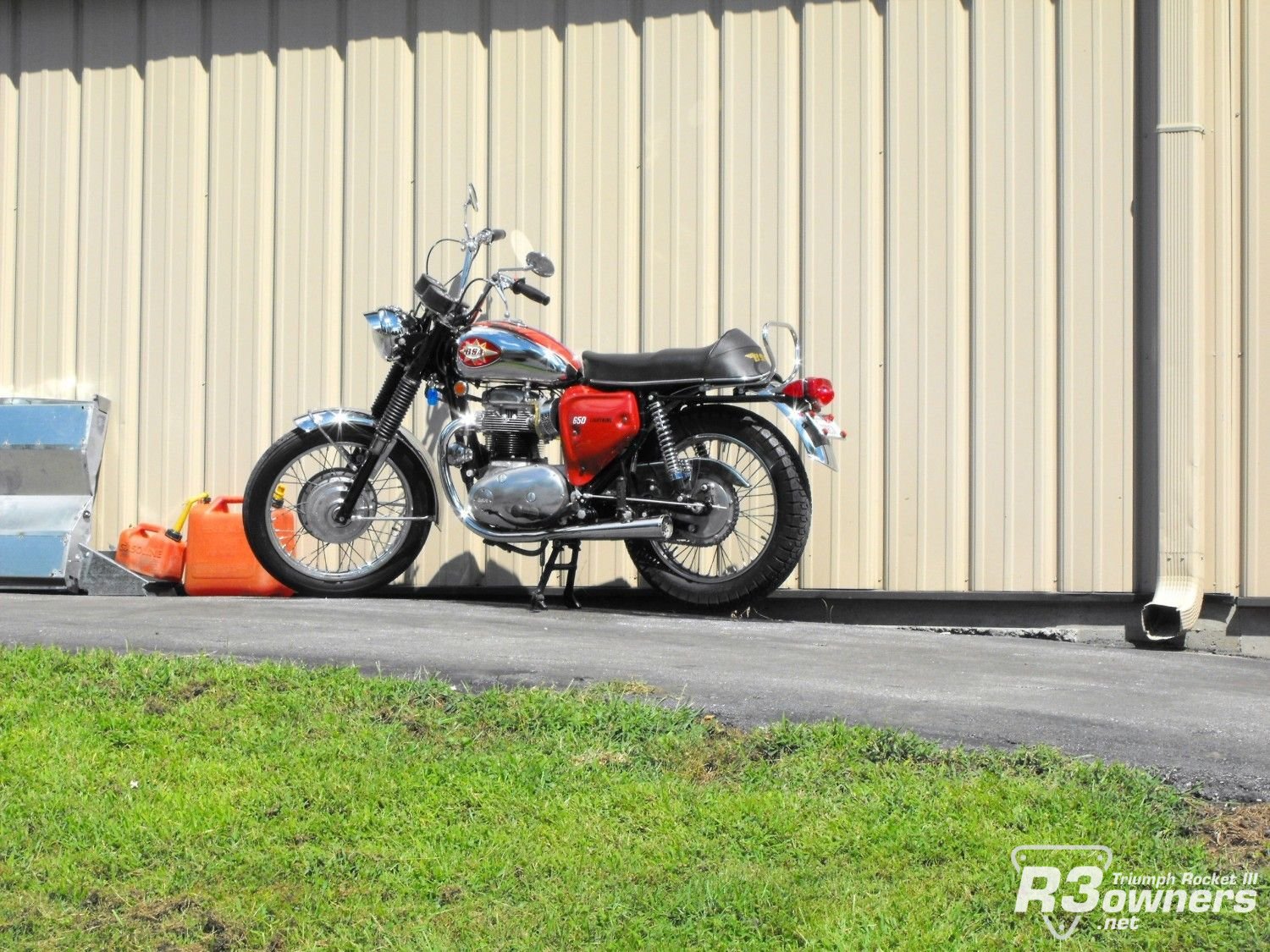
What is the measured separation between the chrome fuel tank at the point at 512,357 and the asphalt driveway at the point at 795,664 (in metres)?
1.02

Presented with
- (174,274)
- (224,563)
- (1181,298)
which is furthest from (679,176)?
(224,563)

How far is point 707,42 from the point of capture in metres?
7.17

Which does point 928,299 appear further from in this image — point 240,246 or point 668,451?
point 240,246

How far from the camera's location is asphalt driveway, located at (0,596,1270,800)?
3.96 metres

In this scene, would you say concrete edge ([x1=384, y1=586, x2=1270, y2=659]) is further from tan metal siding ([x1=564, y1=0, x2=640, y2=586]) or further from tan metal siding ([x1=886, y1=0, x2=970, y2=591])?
tan metal siding ([x1=564, y1=0, x2=640, y2=586])

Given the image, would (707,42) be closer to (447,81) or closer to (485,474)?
(447,81)

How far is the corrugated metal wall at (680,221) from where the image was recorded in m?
6.63

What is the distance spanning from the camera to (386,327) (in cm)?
673

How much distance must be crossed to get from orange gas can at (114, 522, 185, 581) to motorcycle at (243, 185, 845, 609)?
2.63ft

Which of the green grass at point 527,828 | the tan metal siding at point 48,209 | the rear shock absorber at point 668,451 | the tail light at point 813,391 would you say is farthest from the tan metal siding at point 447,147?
the green grass at point 527,828

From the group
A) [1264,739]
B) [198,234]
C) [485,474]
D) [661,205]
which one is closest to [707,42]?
[661,205]

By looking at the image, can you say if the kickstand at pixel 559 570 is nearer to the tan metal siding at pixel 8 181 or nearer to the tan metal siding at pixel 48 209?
the tan metal siding at pixel 48 209

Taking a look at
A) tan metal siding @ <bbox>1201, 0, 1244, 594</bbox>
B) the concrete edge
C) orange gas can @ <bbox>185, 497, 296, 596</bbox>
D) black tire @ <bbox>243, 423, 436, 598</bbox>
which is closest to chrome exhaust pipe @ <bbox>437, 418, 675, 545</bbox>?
black tire @ <bbox>243, 423, 436, 598</bbox>

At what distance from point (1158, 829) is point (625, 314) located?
14.5 ft
